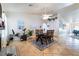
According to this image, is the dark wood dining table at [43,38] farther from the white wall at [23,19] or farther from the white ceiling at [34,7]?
the white ceiling at [34,7]

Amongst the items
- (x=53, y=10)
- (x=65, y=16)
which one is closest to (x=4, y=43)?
(x=53, y=10)

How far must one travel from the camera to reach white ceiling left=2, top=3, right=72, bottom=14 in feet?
8.07

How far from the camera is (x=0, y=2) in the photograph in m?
2.41

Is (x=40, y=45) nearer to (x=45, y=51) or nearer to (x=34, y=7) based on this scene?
(x=45, y=51)

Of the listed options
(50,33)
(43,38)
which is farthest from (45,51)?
(50,33)

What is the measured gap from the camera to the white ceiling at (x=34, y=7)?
2.46 m

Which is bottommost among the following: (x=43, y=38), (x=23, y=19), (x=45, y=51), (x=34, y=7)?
(x=45, y=51)

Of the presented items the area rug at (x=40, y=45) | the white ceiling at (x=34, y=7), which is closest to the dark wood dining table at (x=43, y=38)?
the area rug at (x=40, y=45)

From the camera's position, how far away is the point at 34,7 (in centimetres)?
252

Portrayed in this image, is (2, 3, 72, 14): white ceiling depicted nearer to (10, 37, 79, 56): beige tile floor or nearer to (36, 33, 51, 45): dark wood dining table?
(36, 33, 51, 45): dark wood dining table

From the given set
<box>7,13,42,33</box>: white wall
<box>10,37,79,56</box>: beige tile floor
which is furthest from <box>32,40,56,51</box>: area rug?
<box>7,13,42,33</box>: white wall

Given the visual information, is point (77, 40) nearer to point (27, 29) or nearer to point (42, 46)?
point (42, 46)

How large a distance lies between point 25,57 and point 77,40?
1191 millimetres

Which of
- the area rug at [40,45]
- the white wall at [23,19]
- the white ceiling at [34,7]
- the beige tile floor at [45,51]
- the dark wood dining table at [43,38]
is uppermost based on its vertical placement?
the white ceiling at [34,7]
